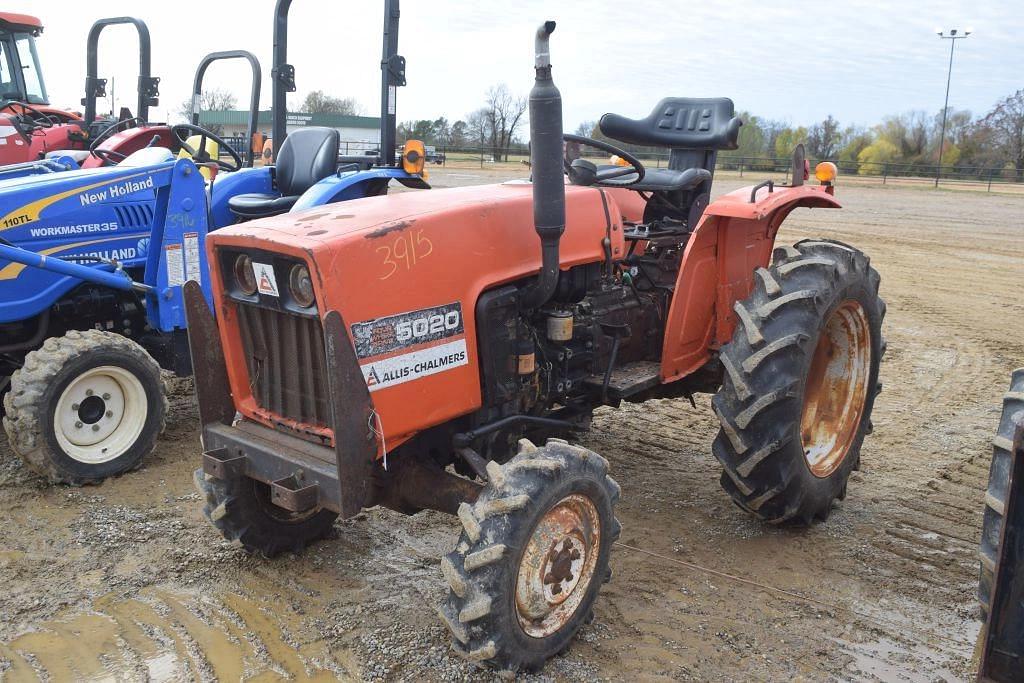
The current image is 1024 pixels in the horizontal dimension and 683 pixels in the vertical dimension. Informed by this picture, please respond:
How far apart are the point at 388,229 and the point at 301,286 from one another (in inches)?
12.7

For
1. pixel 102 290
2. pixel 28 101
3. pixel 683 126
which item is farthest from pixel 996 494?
pixel 28 101

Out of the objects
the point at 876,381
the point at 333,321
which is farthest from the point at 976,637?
the point at 333,321

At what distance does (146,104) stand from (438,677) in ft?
21.9

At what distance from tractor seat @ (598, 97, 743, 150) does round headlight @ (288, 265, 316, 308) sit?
2.42 metres

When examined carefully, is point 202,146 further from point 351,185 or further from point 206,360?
point 206,360

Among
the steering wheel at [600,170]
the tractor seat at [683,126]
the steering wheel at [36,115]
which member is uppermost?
the steering wheel at [36,115]

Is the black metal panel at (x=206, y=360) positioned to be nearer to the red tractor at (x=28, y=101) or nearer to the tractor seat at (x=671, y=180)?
the tractor seat at (x=671, y=180)

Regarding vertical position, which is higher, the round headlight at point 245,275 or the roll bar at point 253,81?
the roll bar at point 253,81

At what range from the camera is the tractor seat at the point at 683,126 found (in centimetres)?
449

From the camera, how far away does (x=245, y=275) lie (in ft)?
10.1

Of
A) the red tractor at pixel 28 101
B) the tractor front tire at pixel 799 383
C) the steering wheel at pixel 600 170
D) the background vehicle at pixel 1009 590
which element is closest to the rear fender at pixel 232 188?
the steering wheel at pixel 600 170

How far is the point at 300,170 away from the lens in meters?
6.15

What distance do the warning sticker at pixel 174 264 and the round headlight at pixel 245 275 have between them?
2160mm

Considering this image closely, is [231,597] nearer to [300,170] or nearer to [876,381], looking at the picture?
[876,381]
